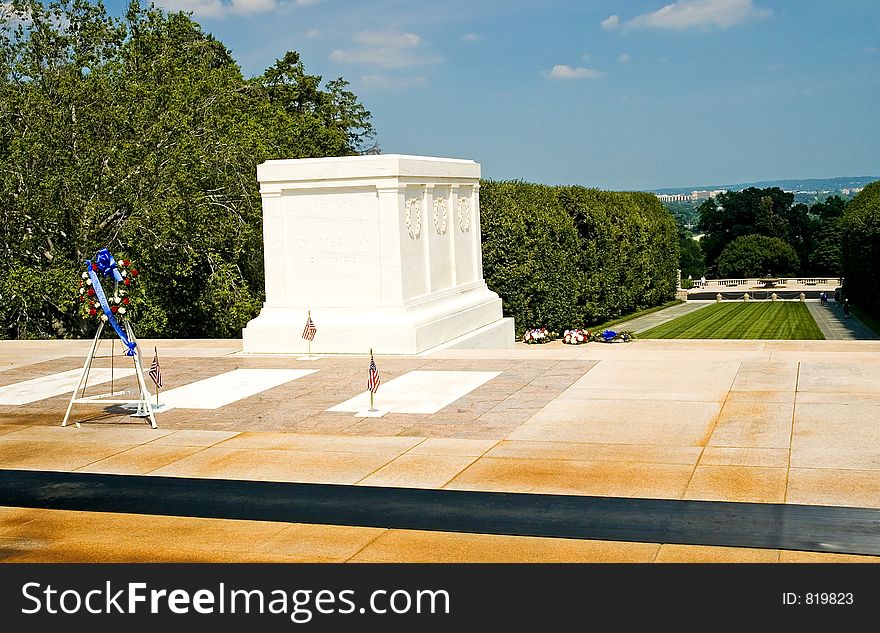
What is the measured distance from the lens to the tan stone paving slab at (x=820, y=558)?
5.38 m

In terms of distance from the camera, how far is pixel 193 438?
9.07 metres

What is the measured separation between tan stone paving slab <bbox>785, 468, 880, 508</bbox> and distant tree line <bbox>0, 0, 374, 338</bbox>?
1642 cm

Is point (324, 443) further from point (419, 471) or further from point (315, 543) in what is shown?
point (315, 543)

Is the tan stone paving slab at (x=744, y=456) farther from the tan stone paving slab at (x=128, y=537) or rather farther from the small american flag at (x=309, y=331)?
the small american flag at (x=309, y=331)

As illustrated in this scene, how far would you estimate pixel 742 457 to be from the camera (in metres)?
7.66

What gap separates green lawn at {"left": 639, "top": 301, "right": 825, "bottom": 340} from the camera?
45.6 metres

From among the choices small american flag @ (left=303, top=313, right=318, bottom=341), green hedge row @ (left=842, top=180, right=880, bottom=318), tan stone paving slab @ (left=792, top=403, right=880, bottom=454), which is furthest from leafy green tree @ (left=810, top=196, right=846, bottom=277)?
tan stone paving slab @ (left=792, top=403, right=880, bottom=454)

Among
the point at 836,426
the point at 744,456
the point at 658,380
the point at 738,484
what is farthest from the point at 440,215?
the point at 738,484

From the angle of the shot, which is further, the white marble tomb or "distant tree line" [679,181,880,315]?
"distant tree line" [679,181,880,315]

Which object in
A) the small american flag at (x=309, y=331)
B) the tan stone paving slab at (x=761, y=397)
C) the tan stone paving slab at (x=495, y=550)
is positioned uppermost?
the small american flag at (x=309, y=331)

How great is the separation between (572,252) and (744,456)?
3607cm

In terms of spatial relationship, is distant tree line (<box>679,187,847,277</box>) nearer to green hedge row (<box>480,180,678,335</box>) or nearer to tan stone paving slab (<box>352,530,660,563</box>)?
green hedge row (<box>480,180,678,335</box>)

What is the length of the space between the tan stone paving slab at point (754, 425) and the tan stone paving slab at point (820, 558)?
2.56 meters

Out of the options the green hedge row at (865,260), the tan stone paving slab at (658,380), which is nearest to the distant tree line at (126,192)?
the tan stone paving slab at (658,380)
